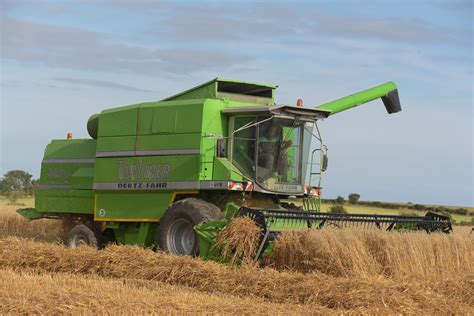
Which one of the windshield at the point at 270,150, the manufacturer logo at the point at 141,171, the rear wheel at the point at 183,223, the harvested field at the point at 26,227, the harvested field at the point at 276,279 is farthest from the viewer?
the harvested field at the point at 26,227

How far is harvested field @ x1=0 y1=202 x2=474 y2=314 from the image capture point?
7545mm

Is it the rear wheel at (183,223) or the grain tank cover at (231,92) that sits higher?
the grain tank cover at (231,92)

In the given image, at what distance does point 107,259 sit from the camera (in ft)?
35.5

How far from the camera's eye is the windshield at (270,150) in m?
12.1

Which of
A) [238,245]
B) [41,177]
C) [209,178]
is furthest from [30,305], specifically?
[41,177]

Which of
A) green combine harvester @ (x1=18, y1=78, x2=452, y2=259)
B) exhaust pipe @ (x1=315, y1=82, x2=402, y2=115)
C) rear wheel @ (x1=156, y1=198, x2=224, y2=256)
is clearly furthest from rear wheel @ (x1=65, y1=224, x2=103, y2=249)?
exhaust pipe @ (x1=315, y1=82, x2=402, y2=115)

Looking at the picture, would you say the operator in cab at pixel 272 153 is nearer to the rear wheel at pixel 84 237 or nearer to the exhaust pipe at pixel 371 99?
the exhaust pipe at pixel 371 99

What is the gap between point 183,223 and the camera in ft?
38.4

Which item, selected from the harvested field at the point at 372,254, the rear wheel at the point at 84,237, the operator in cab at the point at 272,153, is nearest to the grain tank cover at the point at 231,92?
the operator in cab at the point at 272,153

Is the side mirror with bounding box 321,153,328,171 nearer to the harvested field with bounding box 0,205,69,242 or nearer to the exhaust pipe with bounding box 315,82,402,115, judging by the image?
the exhaust pipe with bounding box 315,82,402,115

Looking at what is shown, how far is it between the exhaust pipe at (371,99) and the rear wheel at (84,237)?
15.0 feet

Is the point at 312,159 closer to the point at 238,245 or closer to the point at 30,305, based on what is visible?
the point at 238,245

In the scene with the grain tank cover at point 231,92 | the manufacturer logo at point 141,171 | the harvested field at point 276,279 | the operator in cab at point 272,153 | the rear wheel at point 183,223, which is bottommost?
the harvested field at point 276,279

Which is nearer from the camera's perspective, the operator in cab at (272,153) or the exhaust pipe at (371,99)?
the operator in cab at (272,153)
